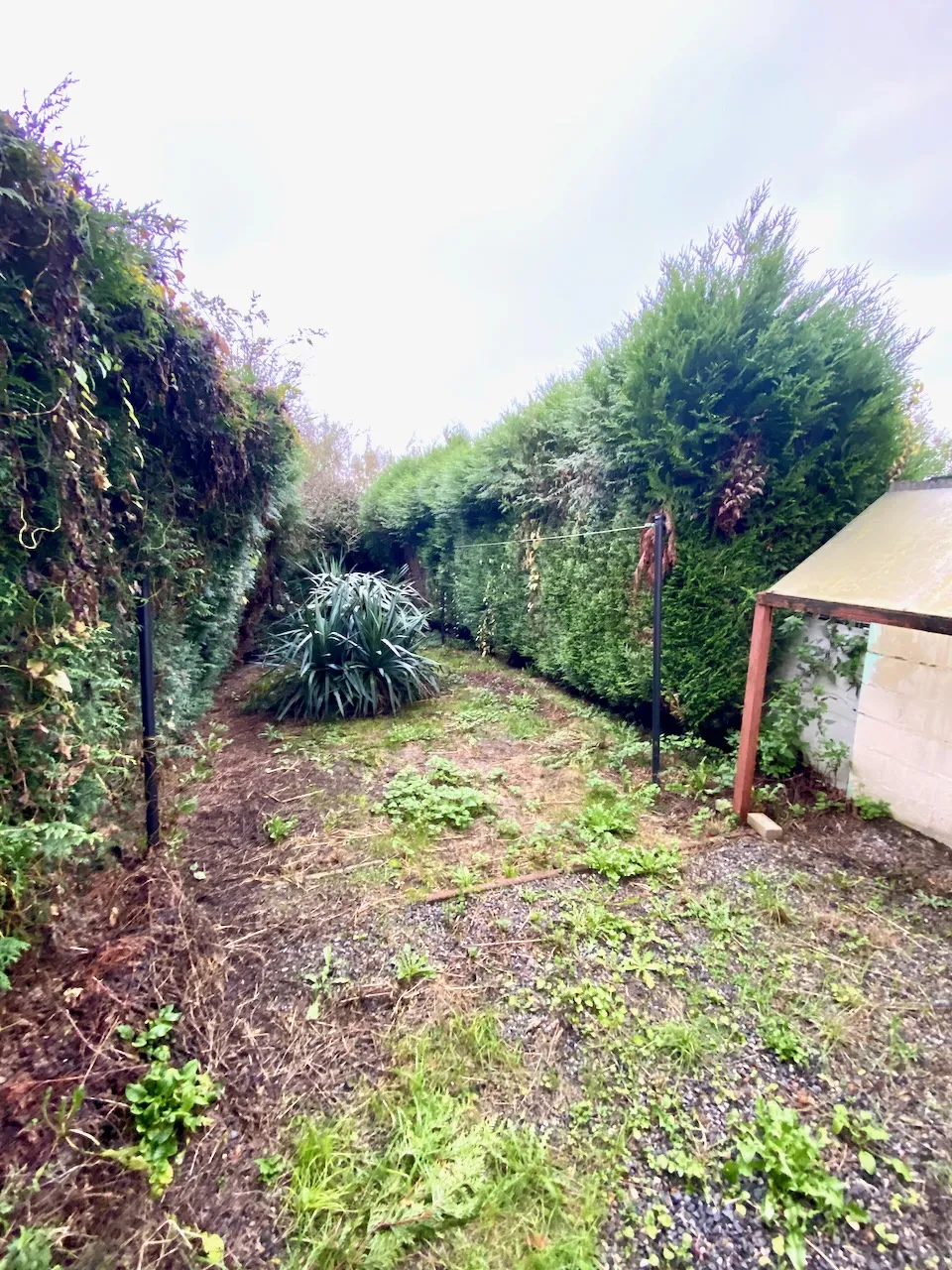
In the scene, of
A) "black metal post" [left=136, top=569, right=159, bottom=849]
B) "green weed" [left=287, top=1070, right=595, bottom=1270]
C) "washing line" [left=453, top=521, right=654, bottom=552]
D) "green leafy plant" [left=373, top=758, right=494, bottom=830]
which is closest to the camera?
"green weed" [left=287, top=1070, right=595, bottom=1270]

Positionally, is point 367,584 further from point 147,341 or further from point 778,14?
point 778,14

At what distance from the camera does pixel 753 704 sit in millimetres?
2807

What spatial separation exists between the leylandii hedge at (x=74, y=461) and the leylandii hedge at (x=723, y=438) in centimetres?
272

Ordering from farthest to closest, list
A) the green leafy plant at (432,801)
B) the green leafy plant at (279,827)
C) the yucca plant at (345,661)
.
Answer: the yucca plant at (345,661) < the green leafy plant at (432,801) < the green leafy plant at (279,827)

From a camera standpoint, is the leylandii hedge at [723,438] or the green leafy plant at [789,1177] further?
the leylandii hedge at [723,438]

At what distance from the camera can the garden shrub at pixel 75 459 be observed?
1391mm

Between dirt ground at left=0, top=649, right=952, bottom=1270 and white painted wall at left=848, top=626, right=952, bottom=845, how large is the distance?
161 millimetres

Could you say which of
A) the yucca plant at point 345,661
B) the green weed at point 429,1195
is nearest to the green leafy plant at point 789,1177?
the green weed at point 429,1195

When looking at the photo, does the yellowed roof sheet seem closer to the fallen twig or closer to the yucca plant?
the fallen twig

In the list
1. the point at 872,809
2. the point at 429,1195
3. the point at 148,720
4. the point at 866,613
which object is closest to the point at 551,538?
the point at 866,613

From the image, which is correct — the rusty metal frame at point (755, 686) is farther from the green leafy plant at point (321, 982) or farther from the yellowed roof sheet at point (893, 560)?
the green leafy plant at point (321, 982)

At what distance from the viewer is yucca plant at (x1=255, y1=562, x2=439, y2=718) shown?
4.65m

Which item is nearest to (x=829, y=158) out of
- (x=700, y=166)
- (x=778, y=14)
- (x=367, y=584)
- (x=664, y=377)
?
(x=778, y=14)

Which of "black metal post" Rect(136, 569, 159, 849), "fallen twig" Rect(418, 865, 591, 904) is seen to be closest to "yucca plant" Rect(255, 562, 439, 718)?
"black metal post" Rect(136, 569, 159, 849)
